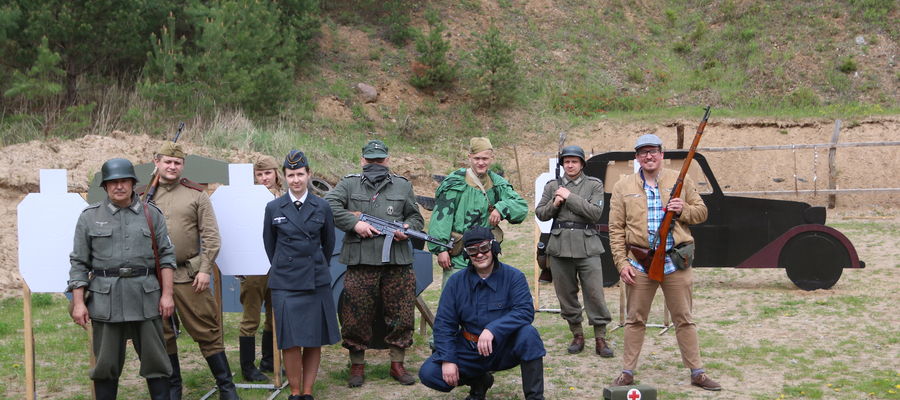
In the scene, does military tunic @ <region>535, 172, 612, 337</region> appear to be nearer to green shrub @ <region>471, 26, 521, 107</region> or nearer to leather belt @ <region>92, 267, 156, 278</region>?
leather belt @ <region>92, 267, 156, 278</region>

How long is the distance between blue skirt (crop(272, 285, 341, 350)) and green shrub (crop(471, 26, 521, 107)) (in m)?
→ 21.0

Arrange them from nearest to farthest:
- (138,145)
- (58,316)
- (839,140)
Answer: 1. (58,316)
2. (138,145)
3. (839,140)

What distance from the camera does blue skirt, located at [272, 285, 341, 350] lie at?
5.31 metres

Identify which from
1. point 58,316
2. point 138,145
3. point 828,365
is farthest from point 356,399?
point 138,145

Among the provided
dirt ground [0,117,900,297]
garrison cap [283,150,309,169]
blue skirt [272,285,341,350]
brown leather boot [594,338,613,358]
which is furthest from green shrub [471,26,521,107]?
blue skirt [272,285,341,350]

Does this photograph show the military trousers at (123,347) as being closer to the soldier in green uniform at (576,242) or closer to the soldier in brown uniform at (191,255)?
the soldier in brown uniform at (191,255)

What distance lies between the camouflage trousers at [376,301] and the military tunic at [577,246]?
4.82ft

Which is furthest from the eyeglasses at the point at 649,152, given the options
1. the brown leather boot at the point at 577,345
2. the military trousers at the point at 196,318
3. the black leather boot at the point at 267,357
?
the black leather boot at the point at 267,357

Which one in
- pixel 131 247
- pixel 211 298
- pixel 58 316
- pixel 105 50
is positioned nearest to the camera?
pixel 131 247

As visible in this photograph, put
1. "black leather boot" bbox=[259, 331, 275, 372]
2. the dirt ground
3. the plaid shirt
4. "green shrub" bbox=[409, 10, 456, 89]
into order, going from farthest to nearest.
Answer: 1. "green shrub" bbox=[409, 10, 456, 89]
2. the dirt ground
3. "black leather boot" bbox=[259, 331, 275, 372]
4. the plaid shirt

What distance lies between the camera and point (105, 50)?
60.3 ft

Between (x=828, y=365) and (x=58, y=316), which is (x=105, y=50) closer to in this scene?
(x=58, y=316)

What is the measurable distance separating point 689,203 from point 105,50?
53.7 feet

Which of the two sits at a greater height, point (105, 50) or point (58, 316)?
point (105, 50)
